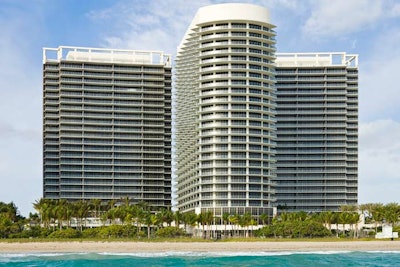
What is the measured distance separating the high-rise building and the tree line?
7.55 metres

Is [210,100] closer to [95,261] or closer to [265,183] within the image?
[265,183]

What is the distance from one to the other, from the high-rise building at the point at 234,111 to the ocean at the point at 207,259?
4991 cm

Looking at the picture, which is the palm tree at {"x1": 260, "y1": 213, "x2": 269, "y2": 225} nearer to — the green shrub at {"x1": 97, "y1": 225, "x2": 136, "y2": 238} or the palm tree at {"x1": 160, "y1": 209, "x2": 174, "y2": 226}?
the palm tree at {"x1": 160, "y1": 209, "x2": 174, "y2": 226}

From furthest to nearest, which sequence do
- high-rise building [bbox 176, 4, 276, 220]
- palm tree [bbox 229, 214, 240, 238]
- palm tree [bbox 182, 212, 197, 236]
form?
high-rise building [bbox 176, 4, 276, 220], palm tree [bbox 229, 214, 240, 238], palm tree [bbox 182, 212, 197, 236]

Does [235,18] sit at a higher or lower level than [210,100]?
higher

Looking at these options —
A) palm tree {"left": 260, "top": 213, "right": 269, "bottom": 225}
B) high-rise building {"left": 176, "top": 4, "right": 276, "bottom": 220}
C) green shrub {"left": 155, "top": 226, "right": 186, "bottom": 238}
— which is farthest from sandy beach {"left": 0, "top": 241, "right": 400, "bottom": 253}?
high-rise building {"left": 176, "top": 4, "right": 276, "bottom": 220}

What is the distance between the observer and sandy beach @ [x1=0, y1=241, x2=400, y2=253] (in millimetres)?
131875

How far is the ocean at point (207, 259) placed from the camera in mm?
105250

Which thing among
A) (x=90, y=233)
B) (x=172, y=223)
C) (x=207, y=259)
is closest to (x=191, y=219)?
(x=90, y=233)

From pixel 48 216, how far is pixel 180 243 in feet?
115

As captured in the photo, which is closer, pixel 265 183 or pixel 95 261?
pixel 95 261

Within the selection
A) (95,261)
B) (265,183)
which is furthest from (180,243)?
(265,183)

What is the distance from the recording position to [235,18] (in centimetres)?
17762

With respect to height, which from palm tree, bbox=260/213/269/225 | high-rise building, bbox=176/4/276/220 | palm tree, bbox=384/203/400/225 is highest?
high-rise building, bbox=176/4/276/220
